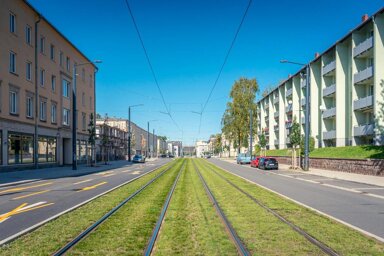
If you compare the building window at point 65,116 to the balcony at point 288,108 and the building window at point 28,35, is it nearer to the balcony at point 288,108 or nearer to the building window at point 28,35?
the building window at point 28,35

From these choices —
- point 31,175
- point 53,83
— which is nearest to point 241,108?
point 53,83

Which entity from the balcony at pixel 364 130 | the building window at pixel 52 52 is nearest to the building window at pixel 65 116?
the building window at pixel 52 52

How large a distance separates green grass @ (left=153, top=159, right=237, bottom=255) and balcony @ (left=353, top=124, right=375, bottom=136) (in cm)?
3069

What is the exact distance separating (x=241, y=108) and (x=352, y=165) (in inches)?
1845

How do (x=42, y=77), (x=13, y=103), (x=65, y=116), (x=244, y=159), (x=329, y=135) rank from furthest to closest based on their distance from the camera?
(x=244, y=159) → (x=329, y=135) → (x=65, y=116) → (x=42, y=77) → (x=13, y=103)

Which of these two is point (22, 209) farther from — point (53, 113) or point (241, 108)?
point (241, 108)

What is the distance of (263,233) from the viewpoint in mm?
8086

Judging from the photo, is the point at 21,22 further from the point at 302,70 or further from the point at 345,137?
the point at 302,70

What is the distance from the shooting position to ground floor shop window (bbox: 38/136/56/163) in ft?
120

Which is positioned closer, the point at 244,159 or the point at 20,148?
the point at 20,148

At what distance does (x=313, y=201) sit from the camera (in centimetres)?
1376

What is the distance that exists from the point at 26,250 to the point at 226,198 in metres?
8.55

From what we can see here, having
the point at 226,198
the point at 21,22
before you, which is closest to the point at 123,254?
the point at 226,198

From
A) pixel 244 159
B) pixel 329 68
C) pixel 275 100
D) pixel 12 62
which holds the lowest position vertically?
pixel 244 159
